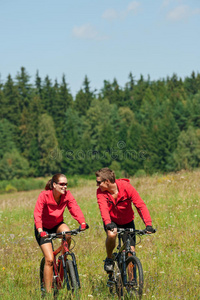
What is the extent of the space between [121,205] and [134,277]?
1.06m

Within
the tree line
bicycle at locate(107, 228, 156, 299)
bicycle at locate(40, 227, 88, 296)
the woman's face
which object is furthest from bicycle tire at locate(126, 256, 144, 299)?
the tree line

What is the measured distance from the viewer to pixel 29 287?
20.2ft

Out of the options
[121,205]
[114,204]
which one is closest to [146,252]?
[121,205]

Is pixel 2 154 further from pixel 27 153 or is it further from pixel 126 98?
pixel 126 98

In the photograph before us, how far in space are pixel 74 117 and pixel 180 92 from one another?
4845cm

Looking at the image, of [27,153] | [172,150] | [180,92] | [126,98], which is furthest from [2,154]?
[180,92]

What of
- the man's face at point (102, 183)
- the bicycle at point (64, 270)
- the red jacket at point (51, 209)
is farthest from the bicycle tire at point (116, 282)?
the man's face at point (102, 183)

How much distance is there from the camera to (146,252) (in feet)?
25.5

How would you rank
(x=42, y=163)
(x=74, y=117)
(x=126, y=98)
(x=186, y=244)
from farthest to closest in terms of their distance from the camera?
1. (x=126, y=98)
2. (x=74, y=117)
3. (x=42, y=163)
4. (x=186, y=244)

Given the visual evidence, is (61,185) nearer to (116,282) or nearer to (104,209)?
(104,209)

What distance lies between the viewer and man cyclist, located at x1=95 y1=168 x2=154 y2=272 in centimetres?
548

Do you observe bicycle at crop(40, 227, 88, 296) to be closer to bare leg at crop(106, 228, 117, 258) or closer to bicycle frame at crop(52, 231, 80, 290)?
bicycle frame at crop(52, 231, 80, 290)

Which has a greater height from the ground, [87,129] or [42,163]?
[87,129]

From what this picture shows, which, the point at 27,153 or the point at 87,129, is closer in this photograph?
the point at 27,153
